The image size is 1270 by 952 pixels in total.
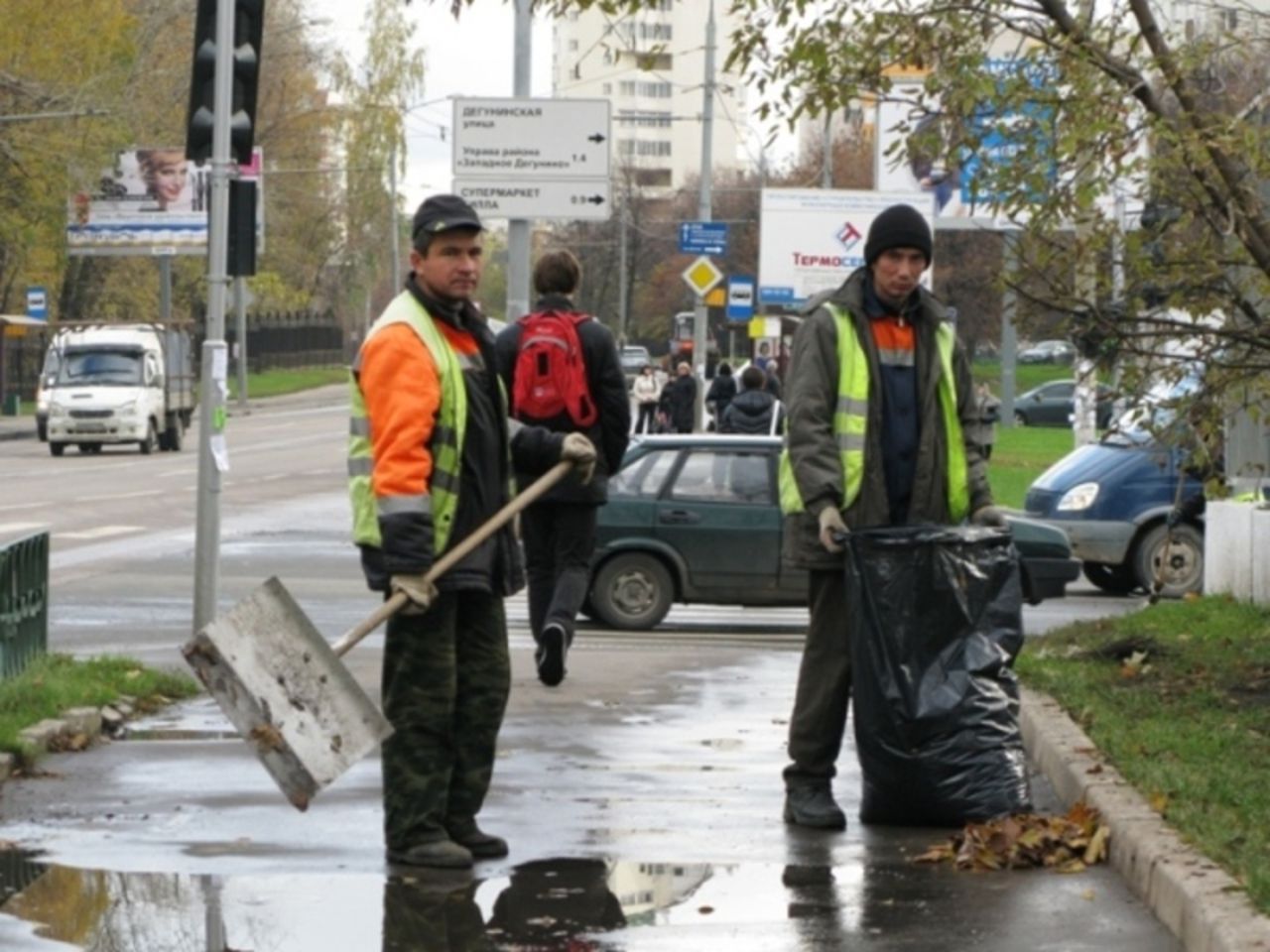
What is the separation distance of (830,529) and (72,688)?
162 inches

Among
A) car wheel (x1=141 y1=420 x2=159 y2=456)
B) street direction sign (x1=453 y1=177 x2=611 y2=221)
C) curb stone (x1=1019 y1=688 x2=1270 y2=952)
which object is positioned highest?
street direction sign (x1=453 y1=177 x2=611 y2=221)

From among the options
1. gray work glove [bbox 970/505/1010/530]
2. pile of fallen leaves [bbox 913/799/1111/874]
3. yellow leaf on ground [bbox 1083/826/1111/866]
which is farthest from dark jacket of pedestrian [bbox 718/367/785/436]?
yellow leaf on ground [bbox 1083/826/1111/866]

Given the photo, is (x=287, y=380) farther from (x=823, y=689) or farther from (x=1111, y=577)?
(x=823, y=689)

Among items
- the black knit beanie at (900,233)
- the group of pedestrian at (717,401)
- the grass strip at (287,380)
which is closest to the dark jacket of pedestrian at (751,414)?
the group of pedestrian at (717,401)

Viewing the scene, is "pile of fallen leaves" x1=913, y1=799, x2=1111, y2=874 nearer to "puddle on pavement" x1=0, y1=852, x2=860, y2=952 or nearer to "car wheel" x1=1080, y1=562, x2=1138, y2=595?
"puddle on pavement" x1=0, y1=852, x2=860, y2=952

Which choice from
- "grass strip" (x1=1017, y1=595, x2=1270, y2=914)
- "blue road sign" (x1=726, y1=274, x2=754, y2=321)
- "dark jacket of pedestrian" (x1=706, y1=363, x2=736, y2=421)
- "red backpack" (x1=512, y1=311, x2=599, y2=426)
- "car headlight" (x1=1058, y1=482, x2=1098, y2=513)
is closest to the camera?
"grass strip" (x1=1017, y1=595, x2=1270, y2=914)

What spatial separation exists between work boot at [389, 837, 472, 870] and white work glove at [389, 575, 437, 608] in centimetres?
71

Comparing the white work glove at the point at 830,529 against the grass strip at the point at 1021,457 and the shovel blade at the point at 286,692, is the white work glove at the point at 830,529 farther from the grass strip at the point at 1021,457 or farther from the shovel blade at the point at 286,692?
the grass strip at the point at 1021,457

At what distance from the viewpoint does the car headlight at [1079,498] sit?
73.9ft

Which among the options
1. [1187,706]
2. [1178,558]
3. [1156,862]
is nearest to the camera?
[1156,862]

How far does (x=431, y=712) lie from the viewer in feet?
25.6

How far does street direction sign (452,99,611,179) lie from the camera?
21531mm

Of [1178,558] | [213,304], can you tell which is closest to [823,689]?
[213,304]

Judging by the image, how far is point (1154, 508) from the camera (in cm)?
2233
